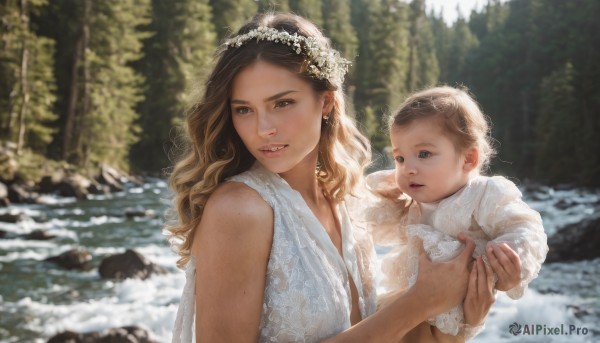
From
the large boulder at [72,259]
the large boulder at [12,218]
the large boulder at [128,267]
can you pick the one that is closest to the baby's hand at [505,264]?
the large boulder at [128,267]

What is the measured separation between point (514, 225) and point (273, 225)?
37.0 inches

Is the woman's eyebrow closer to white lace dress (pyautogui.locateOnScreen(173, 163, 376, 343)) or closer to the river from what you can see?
white lace dress (pyautogui.locateOnScreen(173, 163, 376, 343))

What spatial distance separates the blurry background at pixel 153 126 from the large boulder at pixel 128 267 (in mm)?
216

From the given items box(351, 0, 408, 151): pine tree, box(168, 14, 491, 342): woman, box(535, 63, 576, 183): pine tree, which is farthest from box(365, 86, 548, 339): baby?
box(351, 0, 408, 151): pine tree

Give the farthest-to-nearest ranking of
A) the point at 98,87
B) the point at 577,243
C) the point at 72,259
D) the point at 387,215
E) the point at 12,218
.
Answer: the point at 98,87 < the point at 12,218 < the point at 577,243 < the point at 72,259 < the point at 387,215

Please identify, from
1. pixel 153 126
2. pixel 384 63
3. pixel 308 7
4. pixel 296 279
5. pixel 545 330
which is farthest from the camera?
pixel 308 7

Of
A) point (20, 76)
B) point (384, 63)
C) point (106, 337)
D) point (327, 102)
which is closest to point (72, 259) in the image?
point (106, 337)

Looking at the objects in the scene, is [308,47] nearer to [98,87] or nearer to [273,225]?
[273,225]

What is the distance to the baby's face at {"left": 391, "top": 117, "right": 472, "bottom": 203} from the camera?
8.23 ft

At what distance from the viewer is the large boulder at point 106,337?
6547 millimetres

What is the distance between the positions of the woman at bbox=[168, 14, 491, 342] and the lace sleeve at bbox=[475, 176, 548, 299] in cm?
15

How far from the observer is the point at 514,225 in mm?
2338

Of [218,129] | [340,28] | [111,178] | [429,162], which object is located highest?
[340,28]

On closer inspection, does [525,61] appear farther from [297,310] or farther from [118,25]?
[297,310]
